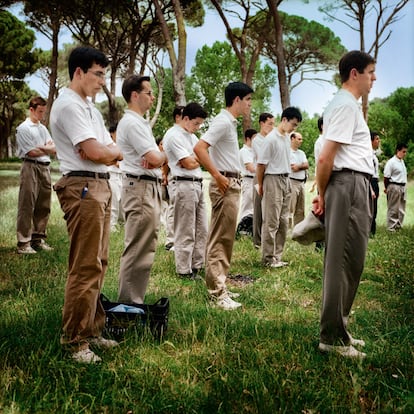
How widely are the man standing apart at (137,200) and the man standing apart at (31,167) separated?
3.11 m

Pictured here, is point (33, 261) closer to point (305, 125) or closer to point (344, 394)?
point (344, 394)

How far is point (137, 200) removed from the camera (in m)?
4.17

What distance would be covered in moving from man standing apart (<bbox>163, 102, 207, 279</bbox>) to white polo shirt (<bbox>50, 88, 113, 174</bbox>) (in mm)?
2960

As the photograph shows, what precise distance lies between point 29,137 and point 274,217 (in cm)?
357

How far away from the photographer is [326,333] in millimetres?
3479

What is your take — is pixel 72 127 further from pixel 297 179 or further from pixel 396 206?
pixel 396 206

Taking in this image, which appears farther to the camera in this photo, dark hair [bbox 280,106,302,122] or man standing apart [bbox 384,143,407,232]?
man standing apart [bbox 384,143,407,232]

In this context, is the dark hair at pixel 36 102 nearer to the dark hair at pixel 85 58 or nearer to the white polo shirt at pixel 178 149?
the white polo shirt at pixel 178 149

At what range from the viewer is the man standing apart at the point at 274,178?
698 centimetres

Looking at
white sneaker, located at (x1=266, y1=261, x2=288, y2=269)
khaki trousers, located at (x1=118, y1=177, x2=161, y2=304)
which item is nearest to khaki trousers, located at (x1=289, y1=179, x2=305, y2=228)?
white sneaker, located at (x1=266, y1=261, x2=288, y2=269)

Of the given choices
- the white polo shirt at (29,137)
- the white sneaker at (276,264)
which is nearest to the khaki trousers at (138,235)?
the white sneaker at (276,264)

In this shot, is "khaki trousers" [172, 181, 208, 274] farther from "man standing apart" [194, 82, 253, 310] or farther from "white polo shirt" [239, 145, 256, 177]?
"white polo shirt" [239, 145, 256, 177]

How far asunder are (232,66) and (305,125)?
7.95 meters

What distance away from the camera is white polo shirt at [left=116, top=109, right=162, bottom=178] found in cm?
407
